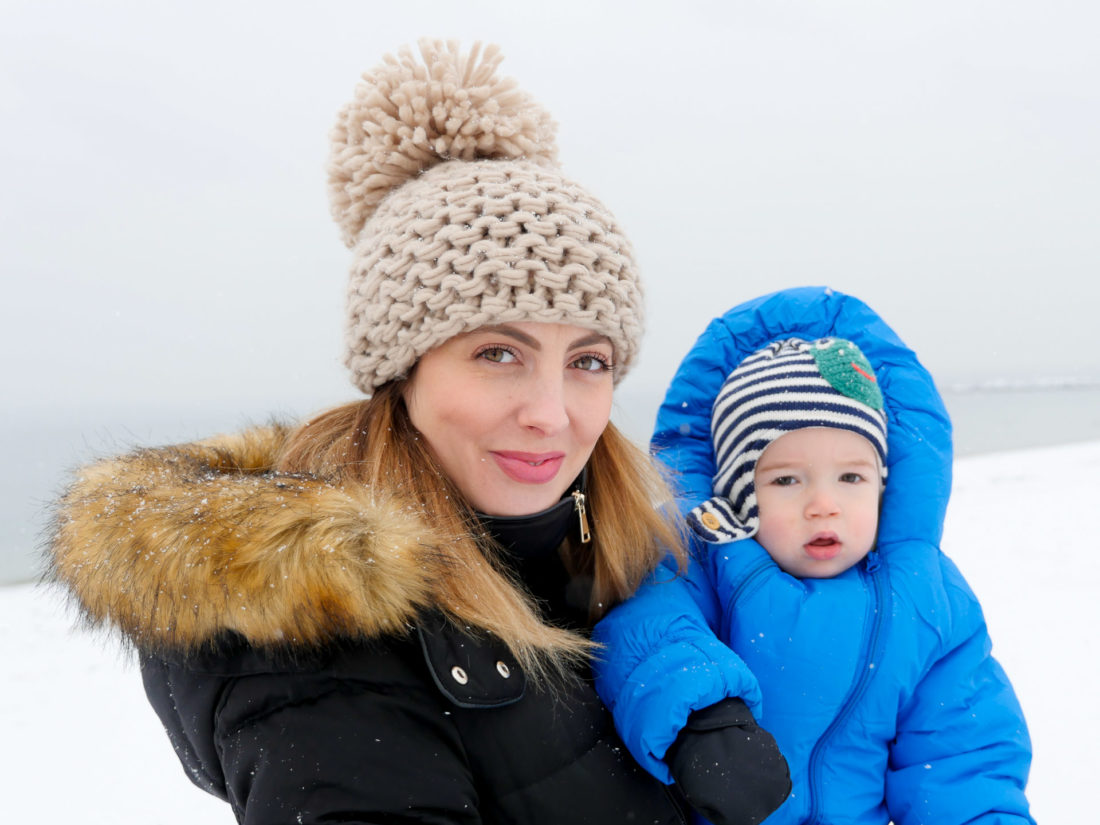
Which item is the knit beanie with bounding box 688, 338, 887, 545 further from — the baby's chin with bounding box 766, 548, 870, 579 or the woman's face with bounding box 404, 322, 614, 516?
the woman's face with bounding box 404, 322, 614, 516

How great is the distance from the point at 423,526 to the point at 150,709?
425 centimetres

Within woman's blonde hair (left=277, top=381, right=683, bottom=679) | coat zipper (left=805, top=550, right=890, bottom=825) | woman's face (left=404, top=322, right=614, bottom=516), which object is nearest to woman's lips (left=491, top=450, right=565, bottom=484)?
woman's face (left=404, top=322, right=614, bottom=516)

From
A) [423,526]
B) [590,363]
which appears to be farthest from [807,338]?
[423,526]

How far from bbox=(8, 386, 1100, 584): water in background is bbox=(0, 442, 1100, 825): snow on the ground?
50 cm

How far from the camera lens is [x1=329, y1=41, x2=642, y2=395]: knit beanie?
1407 millimetres

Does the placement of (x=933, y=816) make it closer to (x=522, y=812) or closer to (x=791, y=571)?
(x=791, y=571)

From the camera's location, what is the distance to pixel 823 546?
1815mm

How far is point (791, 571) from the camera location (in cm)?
186

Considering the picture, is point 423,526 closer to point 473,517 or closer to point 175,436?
point 473,517

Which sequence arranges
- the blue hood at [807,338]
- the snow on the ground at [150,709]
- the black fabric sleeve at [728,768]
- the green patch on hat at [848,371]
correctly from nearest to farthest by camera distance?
the black fabric sleeve at [728,768] < the green patch on hat at [848,371] < the blue hood at [807,338] < the snow on the ground at [150,709]

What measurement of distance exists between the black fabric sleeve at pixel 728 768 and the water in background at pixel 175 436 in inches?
33.7

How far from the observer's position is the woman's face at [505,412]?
1.42m

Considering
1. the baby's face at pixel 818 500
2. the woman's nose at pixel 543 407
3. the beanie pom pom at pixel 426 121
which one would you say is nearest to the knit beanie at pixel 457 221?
the beanie pom pom at pixel 426 121

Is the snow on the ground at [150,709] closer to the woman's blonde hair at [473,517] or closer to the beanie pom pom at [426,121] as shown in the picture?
the woman's blonde hair at [473,517]
